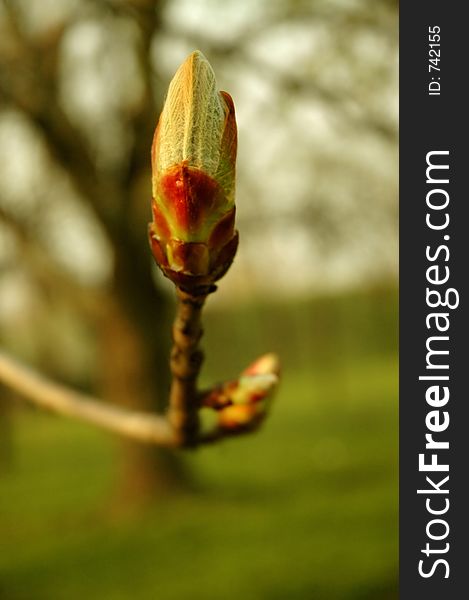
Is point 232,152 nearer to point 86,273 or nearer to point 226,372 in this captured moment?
point 86,273

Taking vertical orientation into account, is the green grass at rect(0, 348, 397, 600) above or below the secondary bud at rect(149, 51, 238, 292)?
above

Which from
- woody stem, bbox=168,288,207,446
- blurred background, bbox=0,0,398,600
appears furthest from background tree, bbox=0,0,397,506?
woody stem, bbox=168,288,207,446

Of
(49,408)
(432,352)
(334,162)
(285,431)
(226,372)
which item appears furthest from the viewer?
(226,372)

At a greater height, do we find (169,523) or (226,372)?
(226,372)

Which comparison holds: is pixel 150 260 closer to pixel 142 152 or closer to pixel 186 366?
pixel 142 152

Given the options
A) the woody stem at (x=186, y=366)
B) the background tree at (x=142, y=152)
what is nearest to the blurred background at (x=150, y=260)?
the background tree at (x=142, y=152)

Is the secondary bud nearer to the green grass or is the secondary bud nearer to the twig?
the twig

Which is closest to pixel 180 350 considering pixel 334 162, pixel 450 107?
pixel 450 107
